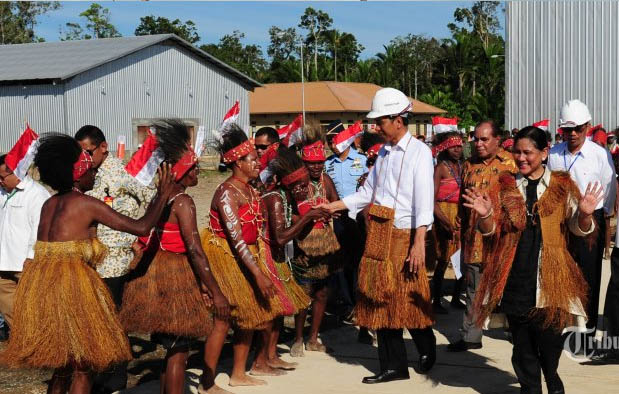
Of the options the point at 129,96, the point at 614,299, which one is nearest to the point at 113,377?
the point at 614,299

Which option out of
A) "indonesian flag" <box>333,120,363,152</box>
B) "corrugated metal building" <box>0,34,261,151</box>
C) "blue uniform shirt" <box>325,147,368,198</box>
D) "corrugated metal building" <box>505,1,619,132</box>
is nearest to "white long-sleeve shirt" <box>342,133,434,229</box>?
"indonesian flag" <box>333,120,363,152</box>

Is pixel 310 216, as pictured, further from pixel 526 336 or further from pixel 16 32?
pixel 16 32

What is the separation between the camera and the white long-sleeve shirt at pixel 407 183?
20.7ft

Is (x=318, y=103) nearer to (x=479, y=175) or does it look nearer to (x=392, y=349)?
(x=479, y=175)

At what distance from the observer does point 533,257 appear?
557 cm

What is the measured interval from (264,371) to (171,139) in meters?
2.22

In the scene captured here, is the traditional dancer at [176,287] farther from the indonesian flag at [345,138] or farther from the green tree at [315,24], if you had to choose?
the green tree at [315,24]

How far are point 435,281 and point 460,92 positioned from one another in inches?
2204

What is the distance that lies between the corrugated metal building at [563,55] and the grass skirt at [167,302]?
48.1 feet

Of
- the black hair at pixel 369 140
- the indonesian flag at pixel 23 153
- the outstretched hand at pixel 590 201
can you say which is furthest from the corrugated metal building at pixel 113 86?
the outstretched hand at pixel 590 201

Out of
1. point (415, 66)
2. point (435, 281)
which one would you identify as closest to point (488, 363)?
point (435, 281)

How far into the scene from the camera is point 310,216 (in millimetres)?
6781

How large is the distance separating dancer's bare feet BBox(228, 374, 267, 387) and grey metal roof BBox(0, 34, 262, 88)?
31.9 m

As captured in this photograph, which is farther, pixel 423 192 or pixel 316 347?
pixel 316 347
